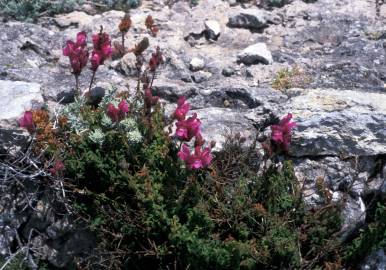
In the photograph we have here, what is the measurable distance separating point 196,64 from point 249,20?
2.98ft

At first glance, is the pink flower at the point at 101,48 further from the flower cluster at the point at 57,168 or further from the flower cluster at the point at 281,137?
the flower cluster at the point at 281,137

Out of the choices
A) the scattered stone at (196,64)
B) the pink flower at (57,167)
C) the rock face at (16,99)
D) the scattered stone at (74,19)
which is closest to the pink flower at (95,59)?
the rock face at (16,99)

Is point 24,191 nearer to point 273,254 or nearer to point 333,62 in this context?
point 273,254

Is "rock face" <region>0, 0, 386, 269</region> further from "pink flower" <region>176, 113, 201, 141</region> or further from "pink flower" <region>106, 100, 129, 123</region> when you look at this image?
"pink flower" <region>106, 100, 129, 123</region>

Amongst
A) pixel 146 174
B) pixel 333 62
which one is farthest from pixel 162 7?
pixel 146 174

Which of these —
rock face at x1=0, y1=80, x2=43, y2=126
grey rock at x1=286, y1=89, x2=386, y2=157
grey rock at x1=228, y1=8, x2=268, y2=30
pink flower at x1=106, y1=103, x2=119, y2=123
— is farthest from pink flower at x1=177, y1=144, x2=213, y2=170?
grey rock at x1=228, y1=8, x2=268, y2=30

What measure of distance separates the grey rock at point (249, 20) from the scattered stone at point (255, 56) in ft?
1.79

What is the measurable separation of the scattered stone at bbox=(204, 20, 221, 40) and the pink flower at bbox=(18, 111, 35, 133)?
2298 mm

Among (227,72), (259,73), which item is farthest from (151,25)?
(259,73)

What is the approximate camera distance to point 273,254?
3.73 metres

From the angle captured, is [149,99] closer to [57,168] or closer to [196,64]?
[57,168]

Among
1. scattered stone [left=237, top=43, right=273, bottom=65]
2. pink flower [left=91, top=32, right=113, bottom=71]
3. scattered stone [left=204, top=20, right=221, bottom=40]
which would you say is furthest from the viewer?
scattered stone [left=204, top=20, right=221, bottom=40]

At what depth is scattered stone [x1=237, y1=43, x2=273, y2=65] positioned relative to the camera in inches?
206

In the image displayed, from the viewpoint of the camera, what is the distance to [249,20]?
19.0 ft
